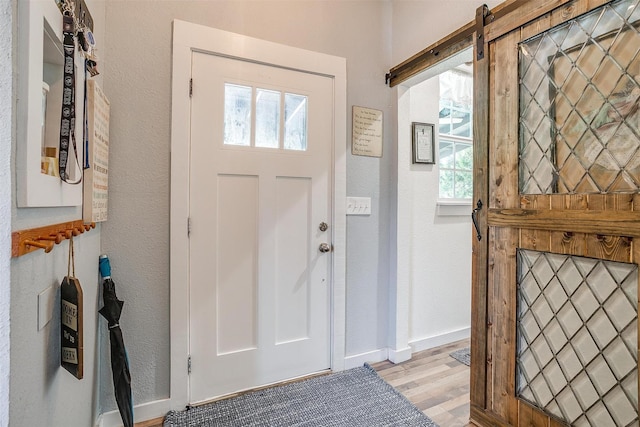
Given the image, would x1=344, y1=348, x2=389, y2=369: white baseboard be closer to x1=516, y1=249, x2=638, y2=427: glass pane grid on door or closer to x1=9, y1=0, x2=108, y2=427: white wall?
x1=516, y1=249, x2=638, y2=427: glass pane grid on door

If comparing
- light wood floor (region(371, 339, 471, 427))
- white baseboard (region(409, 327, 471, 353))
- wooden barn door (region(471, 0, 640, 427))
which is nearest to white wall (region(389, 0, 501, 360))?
white baseboard (region(409, 327, 471, 353))

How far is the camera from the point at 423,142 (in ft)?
8.05

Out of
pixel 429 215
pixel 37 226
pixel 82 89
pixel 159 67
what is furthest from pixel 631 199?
pixel 159 67

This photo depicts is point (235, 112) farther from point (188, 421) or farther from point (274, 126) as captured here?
point (188, 421)

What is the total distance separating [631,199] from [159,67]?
6.94 ft

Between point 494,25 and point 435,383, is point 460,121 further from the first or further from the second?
point 435,383

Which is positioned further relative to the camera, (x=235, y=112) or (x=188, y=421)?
(x=235, y=112)

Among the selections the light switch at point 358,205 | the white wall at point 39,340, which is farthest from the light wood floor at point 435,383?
the light switch at point 358,205

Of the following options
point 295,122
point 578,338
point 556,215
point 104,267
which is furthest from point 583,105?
point 104,267

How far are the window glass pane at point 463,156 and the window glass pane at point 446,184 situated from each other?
135mm

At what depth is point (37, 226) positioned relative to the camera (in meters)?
0.77

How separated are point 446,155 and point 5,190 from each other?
2.72 m

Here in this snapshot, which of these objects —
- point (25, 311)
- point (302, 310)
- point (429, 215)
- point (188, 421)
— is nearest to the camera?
point (25, 311)

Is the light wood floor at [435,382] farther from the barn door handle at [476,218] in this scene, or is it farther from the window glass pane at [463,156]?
the window glass pane at [463,156]
